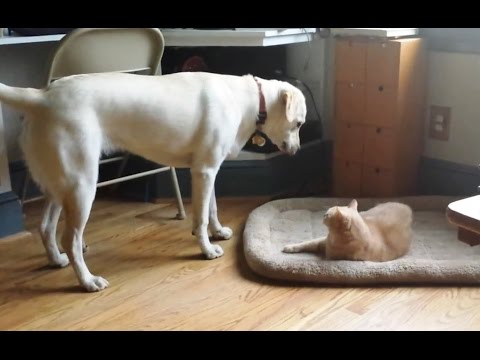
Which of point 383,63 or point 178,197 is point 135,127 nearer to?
point 178,197

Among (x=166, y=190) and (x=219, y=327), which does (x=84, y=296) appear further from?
(x=166, y=190)

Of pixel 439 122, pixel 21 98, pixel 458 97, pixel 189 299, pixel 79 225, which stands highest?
pixel 21 98

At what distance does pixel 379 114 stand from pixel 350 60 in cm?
25

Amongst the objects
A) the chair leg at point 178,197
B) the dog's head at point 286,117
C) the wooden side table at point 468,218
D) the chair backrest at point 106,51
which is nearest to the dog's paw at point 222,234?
the chair leg at point 178,197

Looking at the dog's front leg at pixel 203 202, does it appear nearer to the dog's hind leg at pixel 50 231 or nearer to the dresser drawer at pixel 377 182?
the dog's hind leg at pixel 50 231

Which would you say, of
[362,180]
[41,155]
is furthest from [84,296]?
[362,180]

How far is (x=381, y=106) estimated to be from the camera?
2412 millimetres

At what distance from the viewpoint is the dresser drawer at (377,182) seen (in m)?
2.47

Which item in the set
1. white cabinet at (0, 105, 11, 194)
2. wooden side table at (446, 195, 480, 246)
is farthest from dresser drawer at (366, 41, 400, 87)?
white cabinet at (0, 105, 11, 194)

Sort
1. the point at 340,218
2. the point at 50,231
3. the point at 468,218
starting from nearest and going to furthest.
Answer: the point at 468,218 → the point at 340,218 → the point at 50,231

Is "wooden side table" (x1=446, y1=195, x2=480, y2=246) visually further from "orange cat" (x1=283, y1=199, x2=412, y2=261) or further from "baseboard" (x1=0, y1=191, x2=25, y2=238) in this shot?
"baseboard" (x1=0, y1=191, x2=25, y2=238)

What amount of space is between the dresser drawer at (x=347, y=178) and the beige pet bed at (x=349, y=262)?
168mm

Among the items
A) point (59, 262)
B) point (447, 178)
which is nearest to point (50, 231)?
point (59, 262)

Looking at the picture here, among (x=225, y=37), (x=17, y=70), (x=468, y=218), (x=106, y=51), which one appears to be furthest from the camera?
(x=17, y=70)
